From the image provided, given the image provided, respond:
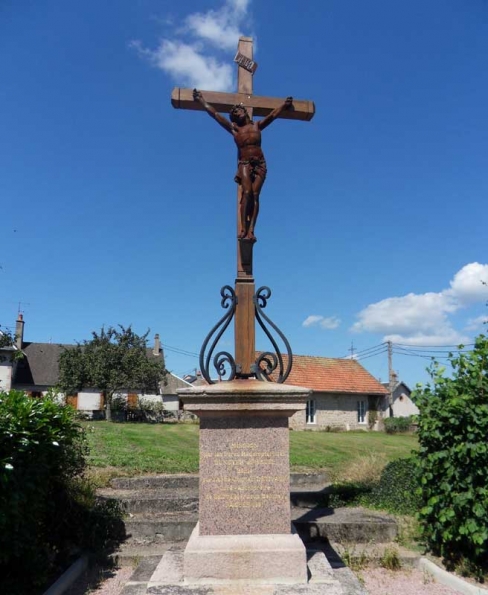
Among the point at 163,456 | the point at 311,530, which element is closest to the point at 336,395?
the point at 163,456

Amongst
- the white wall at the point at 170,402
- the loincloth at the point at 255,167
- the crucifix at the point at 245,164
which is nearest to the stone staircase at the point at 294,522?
the crucifix at the point at 245,164

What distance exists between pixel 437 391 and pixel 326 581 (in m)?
2.64

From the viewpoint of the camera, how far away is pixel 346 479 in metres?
9.09

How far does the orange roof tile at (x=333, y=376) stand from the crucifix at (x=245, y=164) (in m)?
25.7

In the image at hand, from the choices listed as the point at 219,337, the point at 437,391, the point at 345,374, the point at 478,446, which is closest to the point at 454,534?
the point at 478,446

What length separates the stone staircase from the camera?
6062 millimetres

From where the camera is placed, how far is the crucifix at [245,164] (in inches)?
207

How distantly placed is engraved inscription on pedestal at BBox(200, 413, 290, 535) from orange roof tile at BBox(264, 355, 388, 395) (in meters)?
26.2

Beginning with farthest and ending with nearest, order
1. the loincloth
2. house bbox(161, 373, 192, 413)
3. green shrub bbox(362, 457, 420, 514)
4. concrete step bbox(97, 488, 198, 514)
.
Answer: house bbox(161, 373, 192, 413) → green shrub bbox(362, 457, 420, 514) → concrete step bbox(97, 488, 198, 514) → the loincloth

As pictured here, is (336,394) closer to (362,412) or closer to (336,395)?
(336,395)

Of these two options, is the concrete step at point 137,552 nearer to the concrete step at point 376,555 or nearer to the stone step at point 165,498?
the stone step at point 165,498

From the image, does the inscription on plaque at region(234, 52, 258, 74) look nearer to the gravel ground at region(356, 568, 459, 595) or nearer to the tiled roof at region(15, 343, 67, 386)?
the gravel ground at region(356, 568, 459, 595)

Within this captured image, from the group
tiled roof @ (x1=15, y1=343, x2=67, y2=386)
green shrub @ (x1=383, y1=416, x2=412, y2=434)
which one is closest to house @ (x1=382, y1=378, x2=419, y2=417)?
green shrub @ (x1=383, y1=416, x2=412, y2=434)

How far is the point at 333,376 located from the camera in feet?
109
